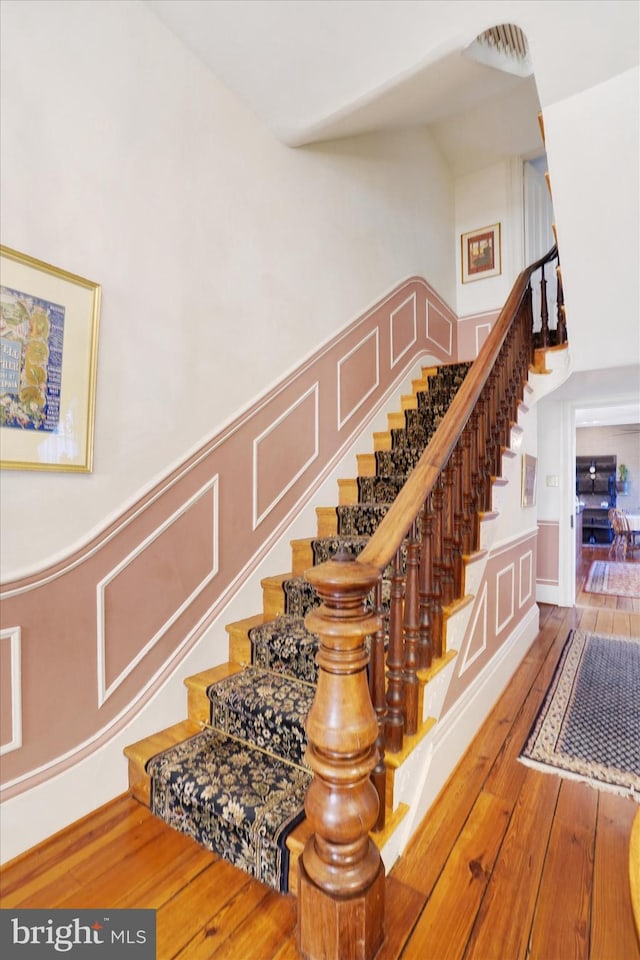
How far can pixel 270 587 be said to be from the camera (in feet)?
7.79

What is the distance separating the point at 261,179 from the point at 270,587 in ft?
7.09

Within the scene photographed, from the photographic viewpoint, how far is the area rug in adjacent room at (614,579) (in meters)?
5.40

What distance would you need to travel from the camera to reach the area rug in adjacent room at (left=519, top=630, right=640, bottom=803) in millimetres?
1961

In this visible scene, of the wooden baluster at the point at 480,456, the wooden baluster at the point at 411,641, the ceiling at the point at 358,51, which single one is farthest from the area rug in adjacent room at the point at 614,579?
the ceiling at the point at 358,51

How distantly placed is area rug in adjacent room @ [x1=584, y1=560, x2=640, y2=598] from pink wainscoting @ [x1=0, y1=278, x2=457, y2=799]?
13.9 feet

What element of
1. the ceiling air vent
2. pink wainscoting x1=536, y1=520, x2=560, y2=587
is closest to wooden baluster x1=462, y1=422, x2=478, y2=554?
the ceiling air vent

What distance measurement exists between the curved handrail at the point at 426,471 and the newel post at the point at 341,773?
0.13 meters

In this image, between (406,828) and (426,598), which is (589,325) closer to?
(426,598)

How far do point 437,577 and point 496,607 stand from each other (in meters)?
1.05

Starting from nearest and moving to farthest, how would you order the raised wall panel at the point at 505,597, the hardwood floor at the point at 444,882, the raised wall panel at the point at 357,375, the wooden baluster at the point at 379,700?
1. the hardwood floor at the point at 444,882
2. the wooden baluster at the point at 379,700
3. the raised wall panel at the point at 505,597
4. the raised wall panel at the point at 357,375

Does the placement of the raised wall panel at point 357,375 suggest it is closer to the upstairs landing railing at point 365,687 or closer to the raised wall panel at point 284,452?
the raised wall panel at point 284,452

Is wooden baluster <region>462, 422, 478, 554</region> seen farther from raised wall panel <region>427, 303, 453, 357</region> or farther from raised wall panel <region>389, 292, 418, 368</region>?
raised wall panel <region>427, 303, 453, 357</region>

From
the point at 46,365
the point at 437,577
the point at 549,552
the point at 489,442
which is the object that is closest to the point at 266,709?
the point at 437,577

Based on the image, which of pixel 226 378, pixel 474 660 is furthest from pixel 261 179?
pixel 474 660
